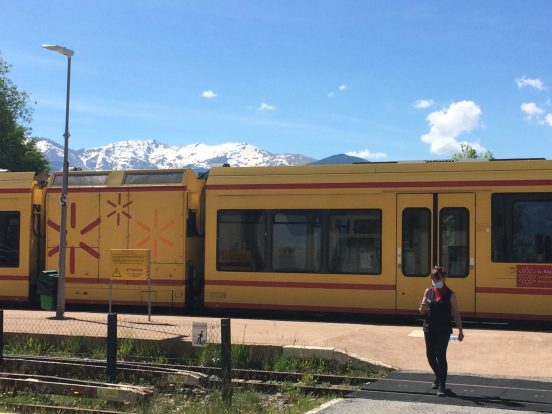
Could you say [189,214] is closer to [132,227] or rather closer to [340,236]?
[132,227]

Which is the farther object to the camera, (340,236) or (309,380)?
(340,236)

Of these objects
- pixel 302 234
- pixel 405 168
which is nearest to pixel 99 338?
pixel 302 234

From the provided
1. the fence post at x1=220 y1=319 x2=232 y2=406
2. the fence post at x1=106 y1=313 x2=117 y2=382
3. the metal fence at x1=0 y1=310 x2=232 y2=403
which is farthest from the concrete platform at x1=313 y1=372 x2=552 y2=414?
the fence post at x1=106 y1=313 x2=117 y2=382

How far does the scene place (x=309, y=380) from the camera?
31.3ft

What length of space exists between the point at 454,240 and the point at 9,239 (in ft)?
36.3

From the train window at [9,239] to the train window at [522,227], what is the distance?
11.6m

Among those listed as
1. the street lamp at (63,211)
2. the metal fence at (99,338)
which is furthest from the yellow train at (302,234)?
the metal fence at (99,338)

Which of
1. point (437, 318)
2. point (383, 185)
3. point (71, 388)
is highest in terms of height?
point (383, 185)

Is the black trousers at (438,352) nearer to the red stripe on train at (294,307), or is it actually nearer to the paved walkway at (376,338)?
Answer: the paved walkway at (376,338)

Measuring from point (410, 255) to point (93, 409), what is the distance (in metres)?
7.60

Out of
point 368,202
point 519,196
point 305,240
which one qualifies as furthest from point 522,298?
point 305,240

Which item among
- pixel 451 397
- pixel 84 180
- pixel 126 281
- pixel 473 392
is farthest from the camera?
pixel 84 180

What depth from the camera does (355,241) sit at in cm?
1421

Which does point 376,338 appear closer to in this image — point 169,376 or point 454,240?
point 454,240
